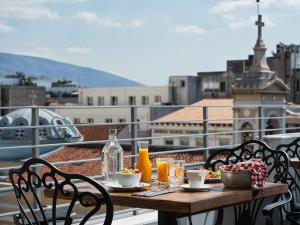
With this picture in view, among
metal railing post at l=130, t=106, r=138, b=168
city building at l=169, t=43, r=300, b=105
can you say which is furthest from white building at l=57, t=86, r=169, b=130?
metal railing post at l=130, t=106, r=138, b=168

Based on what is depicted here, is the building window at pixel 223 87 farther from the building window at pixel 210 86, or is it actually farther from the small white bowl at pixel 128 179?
the small white bowl at pixel 128 179

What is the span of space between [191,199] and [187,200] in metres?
0.04

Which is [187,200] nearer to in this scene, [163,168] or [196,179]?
[196,179]

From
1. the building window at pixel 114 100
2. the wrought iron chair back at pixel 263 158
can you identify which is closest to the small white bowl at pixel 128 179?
the wrought iron chair back at pixel 263 158

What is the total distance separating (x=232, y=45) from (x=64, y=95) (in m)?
21.7

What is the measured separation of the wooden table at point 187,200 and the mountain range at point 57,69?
325 ft

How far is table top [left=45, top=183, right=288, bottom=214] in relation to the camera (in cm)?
315

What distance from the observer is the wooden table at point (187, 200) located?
3.16m

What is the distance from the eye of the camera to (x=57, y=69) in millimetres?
118750

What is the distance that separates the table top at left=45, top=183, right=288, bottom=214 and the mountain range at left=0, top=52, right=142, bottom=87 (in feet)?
325

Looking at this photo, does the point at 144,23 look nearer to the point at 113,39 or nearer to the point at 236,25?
the point at 236,25

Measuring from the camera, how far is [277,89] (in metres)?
39.8

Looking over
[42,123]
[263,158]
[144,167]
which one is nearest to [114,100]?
[42,123]

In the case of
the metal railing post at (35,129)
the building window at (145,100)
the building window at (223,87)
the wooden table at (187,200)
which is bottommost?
the wooden table at (187,200)
